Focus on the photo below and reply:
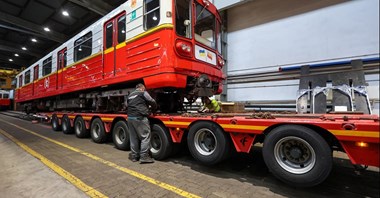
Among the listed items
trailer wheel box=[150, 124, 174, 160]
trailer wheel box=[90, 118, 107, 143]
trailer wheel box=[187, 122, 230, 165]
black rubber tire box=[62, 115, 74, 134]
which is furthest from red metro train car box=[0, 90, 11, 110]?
trailer wheel box=[187, 122, 230, 165]

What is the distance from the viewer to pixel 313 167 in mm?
2057

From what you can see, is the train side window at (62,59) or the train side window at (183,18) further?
the train side window at (62,59)

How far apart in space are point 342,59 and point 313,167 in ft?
4.06

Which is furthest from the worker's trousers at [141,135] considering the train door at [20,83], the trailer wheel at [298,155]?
the train door at [20,83]

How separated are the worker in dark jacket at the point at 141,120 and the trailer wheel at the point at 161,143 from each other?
0.14m

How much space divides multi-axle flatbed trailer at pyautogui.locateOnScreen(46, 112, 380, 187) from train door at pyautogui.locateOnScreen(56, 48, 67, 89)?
573 cm

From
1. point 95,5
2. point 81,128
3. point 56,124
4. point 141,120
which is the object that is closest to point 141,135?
point 141,120

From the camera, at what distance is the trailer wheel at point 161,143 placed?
3.61 metres

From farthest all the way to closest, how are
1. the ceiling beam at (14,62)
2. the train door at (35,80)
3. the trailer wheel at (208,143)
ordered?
the ceiling beam at (14,62), the train door at (35,80), the trailer wheel at (208,143)

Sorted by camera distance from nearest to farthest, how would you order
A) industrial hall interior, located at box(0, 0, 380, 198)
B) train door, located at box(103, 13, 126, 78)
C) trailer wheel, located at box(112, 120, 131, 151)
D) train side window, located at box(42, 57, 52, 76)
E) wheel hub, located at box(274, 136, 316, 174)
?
industrial hall interior, located at box(0, 0, 380, 198) < wheel hub, located at box(274, 136, 316, 174) < trailer wheel, located at box(112, 120, 131, 151) < train door, located at box(103, 13, 126, 78) < train side window, located at box(42, 57, 52, 76)

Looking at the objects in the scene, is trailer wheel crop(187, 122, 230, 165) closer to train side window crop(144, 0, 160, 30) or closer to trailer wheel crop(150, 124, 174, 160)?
trailer wheel crop(150, 124, 174, 160)

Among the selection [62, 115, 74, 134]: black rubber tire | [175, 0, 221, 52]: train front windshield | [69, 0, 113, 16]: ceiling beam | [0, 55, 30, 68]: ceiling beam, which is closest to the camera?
[175, 0, 221, 52]: train front windshield

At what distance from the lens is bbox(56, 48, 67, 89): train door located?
7.25 meters

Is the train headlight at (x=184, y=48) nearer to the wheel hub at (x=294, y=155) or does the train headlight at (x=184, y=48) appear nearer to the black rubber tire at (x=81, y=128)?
the wheel hub at (x=294, y=155)
